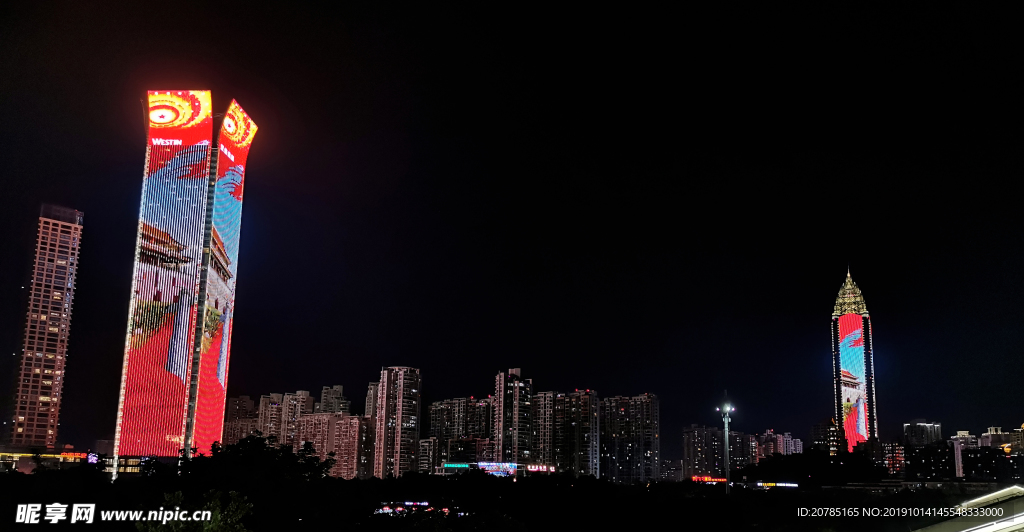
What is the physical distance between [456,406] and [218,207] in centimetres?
3833

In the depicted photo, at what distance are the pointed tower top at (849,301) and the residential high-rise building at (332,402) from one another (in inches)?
1706

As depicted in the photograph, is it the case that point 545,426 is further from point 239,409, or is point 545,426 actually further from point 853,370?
point 239,409

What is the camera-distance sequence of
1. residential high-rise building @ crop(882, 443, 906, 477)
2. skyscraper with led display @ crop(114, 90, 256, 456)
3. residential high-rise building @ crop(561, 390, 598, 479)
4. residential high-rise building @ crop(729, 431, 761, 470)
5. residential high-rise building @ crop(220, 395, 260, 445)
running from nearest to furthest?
skyscraper with led display @ crop(114, 90, 256, 456) → residential high-rise building @ crop(882, 443, 906, 477) → residential high-rise building @ crop(561, 390, 598, 479) → residential high-rise building @ crop(220, 395, 260, 445) → residential high-rise building @ crop(729, 431, 761, 470)

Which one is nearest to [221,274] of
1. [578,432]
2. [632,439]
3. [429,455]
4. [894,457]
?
[429,455]

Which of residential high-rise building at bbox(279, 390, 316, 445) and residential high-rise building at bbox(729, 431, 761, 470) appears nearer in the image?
residential high-rise building at bbox(279, 390, 316, 445)

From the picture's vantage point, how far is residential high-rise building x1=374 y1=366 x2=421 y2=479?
63.0 metres

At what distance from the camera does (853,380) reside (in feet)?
201

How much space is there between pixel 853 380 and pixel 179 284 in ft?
159

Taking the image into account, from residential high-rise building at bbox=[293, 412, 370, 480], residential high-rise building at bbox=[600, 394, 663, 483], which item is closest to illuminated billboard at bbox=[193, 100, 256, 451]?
residential high-rise building at bbox=[293, 412, 370, 480]

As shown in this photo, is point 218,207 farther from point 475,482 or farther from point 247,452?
point 247,452

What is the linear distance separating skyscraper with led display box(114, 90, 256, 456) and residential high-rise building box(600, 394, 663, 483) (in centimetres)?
4053

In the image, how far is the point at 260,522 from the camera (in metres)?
14.1

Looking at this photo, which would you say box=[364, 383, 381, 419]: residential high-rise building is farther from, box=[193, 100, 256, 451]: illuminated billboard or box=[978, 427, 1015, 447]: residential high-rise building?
box=[978, 427, 1015, 447]: residential high-rise building

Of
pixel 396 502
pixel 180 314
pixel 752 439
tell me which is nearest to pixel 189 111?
pixel 180 314
